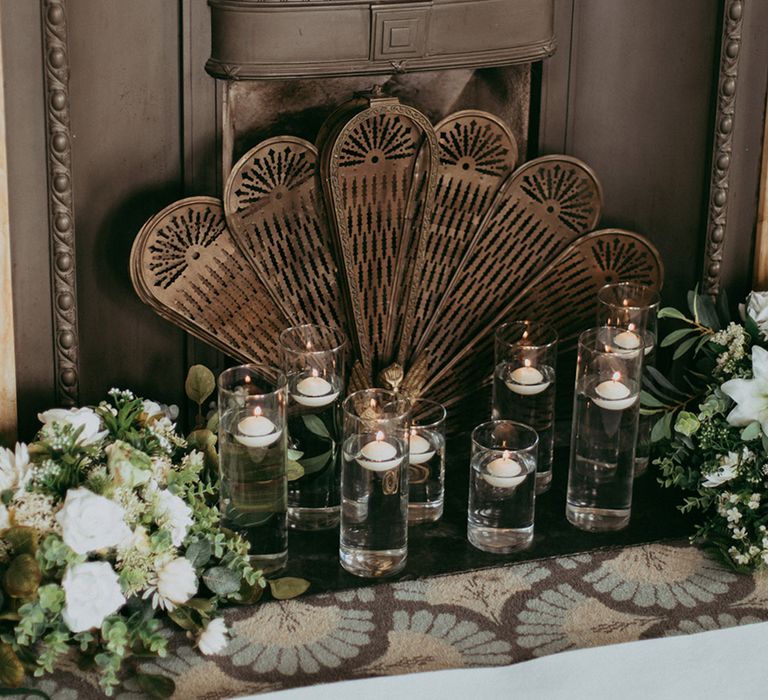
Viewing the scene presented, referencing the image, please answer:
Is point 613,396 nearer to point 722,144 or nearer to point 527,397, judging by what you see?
point 527,397

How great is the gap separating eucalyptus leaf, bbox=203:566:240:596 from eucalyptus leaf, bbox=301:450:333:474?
200mm

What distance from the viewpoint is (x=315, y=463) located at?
1621 millimetres

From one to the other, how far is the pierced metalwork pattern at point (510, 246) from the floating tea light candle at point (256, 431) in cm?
32

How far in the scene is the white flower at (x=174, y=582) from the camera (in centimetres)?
140

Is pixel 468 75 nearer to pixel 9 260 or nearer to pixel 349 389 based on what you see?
pixel 349 389

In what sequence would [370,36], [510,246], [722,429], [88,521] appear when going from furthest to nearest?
[510,246] → [722,429] → [370,36] → [88,521]

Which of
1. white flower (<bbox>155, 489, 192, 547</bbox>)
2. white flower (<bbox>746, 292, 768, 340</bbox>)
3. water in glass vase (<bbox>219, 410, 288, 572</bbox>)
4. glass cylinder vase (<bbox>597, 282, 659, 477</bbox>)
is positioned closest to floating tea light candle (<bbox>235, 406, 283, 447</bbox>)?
water in glass vase (<bbox>219, 410, 288, 572</bbox>)

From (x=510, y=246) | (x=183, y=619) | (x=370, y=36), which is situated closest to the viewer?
(x=183, y=619)

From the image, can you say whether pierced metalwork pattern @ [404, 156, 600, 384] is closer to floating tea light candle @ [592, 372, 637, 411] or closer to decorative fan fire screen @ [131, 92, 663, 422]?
decorative fan fire screen @ [131, 92, 663, 422]

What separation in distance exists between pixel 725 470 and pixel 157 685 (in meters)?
0.74

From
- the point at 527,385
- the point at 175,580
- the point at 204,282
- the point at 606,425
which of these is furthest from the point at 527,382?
the point at 175,580

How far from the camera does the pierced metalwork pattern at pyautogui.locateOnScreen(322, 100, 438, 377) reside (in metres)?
1.59

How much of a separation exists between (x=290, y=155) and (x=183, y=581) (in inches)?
20.8

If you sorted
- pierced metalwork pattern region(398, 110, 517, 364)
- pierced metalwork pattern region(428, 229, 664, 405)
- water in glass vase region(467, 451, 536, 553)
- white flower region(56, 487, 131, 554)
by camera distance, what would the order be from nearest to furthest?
white flower region(56, 487, 131, 554) → water in glass vase region(467, 451, 536, 553) → pierced metalwork pattern region(398, 110, 517, 364) → pierced metalwork pattern region(428, 229, 664, 405)
